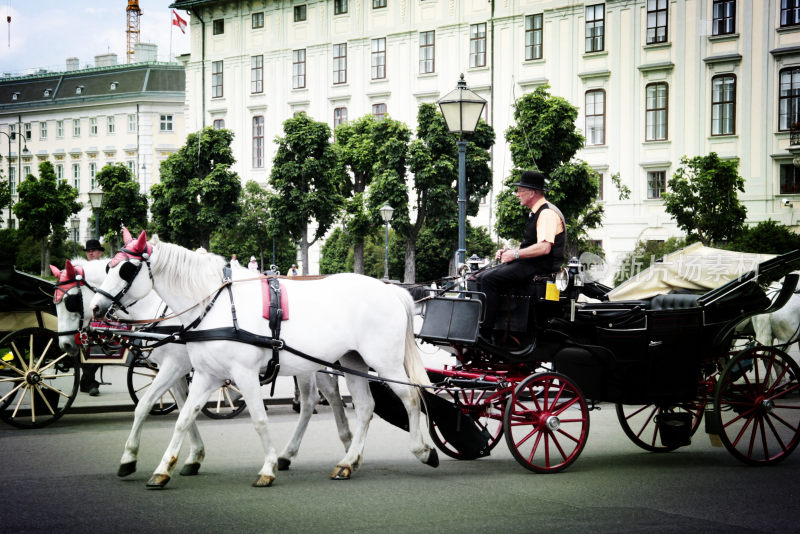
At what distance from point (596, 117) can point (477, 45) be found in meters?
7.95

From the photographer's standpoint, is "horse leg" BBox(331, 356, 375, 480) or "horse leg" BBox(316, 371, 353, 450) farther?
"horse leg" BBox(316, 371, 353, 450)

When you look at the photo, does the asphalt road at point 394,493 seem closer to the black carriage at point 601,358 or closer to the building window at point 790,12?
the black carriage at point 601,358

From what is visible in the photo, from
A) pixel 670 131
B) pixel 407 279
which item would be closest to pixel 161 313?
pixel 407 279

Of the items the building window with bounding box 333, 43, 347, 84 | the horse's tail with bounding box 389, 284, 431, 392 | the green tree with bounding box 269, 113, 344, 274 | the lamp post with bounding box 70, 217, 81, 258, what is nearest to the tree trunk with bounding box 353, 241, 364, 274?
the green tree with bounding box 269, 113, 344, 274

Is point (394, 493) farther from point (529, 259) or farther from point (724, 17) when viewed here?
point (724, 17)

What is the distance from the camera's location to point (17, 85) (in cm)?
7162

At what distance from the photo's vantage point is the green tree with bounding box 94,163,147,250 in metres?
46.8

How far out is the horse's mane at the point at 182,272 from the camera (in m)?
7.32

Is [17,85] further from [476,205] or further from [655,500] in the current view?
[655,500]

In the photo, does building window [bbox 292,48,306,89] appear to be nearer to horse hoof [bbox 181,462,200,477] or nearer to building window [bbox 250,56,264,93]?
building window [bbox 250,56,264,93]

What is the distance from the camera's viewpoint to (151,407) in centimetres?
755

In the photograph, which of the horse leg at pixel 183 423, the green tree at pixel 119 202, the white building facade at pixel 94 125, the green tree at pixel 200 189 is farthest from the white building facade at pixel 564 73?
the horse leg at pixel 183 423

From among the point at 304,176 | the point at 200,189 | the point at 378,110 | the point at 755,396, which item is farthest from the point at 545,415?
the point at 378,110

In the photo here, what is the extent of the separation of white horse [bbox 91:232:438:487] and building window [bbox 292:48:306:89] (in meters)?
48.2
